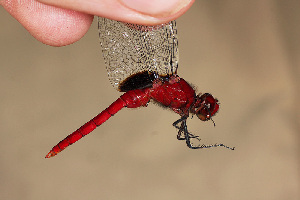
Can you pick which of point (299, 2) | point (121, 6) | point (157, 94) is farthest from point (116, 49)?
point (299, 2)

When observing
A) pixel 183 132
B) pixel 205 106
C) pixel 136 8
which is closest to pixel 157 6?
pixel 136 8

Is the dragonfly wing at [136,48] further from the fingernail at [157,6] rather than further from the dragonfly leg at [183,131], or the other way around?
the fingernail at [157,6]

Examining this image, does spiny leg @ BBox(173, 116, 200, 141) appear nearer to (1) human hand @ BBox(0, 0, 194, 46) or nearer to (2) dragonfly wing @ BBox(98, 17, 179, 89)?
(2) dragonfly wing @ BBox(98, 17, 179, 89)

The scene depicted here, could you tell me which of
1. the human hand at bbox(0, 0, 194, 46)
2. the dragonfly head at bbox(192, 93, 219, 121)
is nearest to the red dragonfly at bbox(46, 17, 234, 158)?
the dragonfly head at bbox(192, 93, 219, 121)

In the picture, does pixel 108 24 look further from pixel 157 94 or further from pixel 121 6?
pixel 121 6

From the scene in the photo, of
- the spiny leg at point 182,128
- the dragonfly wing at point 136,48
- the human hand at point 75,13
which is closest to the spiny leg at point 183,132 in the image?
A: the spiny leg at point 182,128

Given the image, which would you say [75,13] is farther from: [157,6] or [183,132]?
[183,132]
